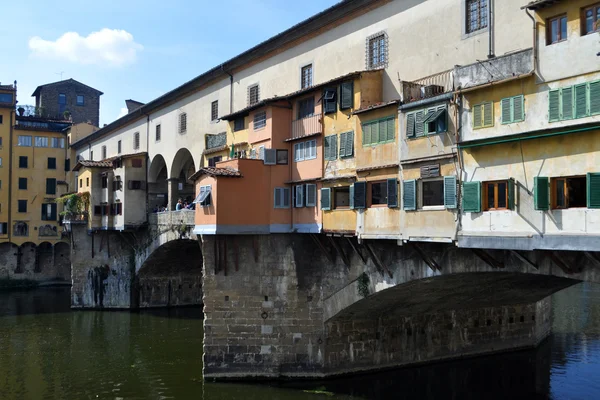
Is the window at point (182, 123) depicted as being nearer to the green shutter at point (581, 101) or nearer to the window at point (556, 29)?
the window at point (556, 29)

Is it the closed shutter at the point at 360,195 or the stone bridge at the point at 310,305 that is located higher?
the closed shutter at the point at 360,195

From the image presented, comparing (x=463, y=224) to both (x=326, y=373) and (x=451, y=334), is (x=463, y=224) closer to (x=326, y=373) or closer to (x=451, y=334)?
(x=326, y=373)

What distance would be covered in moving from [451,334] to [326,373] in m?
7.10

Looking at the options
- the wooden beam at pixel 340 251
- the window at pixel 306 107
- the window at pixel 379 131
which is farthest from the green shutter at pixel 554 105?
the window at pixel 306 107

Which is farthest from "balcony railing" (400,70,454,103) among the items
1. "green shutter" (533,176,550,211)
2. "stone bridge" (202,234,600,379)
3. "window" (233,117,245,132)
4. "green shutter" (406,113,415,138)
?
"window" (233,117,245,132)

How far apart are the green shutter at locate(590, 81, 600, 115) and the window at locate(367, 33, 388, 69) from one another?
9391 mm

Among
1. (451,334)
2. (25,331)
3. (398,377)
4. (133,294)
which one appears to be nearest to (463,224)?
(398,377)

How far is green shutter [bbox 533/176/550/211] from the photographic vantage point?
1477 centimetres

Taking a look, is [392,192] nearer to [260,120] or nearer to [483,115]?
[483,115]

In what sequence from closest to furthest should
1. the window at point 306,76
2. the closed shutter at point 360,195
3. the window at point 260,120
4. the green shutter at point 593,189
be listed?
the green shutter at point 593,189
the closed shutter at point 360,195
the window at point 260,120
the window at point 306,76

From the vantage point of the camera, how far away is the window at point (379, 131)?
781 inches

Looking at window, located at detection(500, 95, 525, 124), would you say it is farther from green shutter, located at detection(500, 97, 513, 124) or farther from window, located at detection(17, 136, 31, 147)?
window, located at detection(17, 136, 31, 147)

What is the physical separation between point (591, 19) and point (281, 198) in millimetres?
14058

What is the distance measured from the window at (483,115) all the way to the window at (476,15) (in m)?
3.36
